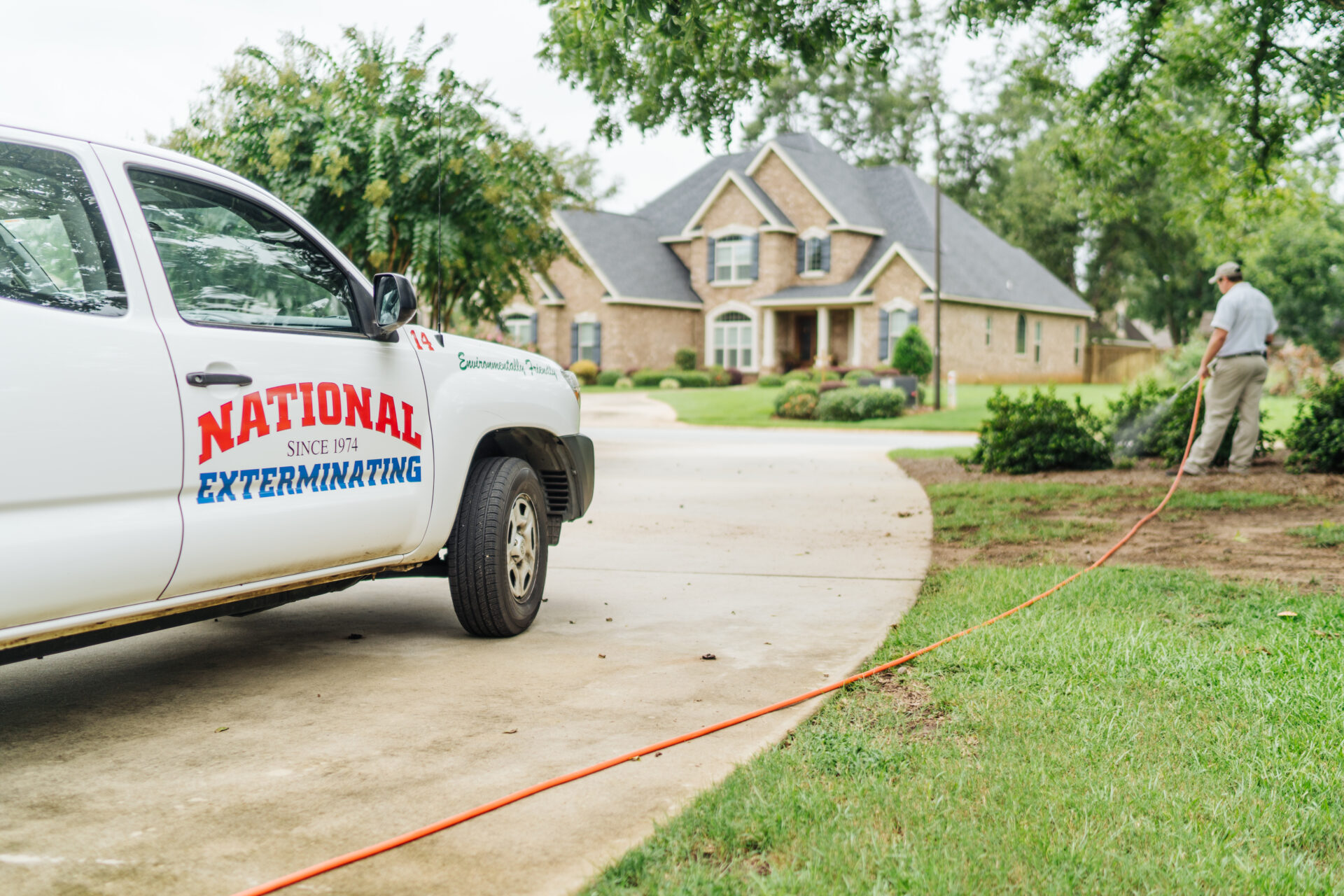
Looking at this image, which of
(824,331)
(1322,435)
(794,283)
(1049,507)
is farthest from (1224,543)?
(794,283)

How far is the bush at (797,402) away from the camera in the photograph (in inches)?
1047

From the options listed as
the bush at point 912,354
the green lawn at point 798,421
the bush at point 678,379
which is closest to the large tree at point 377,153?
the green lawn at point 798,421

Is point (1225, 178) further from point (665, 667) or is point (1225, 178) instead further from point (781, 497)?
point (665, 667)

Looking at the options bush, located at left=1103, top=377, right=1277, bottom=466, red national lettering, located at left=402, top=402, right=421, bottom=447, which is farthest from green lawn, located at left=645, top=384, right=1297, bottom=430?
red national lettering, located at left=402, top=402, right=421, bottom=447

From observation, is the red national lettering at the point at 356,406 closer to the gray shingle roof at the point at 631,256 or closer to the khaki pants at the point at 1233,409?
the khaki pants at the point at 1233,409

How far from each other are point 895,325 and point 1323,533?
31.8 metres

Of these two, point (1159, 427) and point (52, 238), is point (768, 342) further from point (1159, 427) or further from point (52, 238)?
point (52, 238)

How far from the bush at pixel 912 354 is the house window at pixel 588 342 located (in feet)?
44.8

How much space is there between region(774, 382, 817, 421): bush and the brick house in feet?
43.1

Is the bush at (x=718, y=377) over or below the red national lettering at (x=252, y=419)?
below

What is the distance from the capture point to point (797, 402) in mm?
26656

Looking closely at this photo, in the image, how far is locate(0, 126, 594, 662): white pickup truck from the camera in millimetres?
3520

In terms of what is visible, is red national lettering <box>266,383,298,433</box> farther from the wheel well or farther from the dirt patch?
the dirt patch

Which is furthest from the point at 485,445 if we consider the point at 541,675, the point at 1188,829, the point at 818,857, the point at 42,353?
the point at 1188,829
